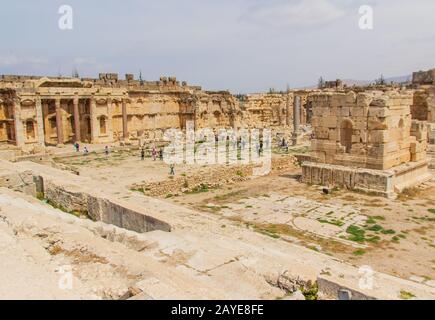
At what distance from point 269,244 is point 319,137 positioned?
957 centimetres

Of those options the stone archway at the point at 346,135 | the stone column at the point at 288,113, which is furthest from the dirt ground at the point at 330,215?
the stone column at the point at 288,113

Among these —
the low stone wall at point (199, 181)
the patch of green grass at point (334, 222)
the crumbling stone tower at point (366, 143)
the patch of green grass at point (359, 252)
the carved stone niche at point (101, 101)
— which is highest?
the carved stone niche at point (101, 101)

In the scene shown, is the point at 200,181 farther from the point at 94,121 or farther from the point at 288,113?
the point at 288,113

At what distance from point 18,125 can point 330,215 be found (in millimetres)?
23200

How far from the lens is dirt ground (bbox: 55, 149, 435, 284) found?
924cm

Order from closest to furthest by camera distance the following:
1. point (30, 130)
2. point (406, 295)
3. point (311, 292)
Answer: point (406, 295) → point (311, 292) → point (30, 130)

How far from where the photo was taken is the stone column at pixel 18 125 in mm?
27078

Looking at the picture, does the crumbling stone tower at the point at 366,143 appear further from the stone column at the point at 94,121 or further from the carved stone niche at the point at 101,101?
the carved stone niche at the point at 101,101

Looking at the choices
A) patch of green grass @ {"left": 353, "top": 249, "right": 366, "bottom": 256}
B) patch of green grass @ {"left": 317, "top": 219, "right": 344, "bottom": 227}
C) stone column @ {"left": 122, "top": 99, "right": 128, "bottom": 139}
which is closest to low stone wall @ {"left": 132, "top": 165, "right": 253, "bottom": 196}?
patch of green grass @ {"left": 317, "top": 219, "right": 344, "bottom": 227}

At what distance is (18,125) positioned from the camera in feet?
89.3

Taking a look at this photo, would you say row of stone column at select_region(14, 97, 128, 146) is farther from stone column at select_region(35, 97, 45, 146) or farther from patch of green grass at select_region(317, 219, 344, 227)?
patch of green grass at select_region(317, 219, 344, 227)

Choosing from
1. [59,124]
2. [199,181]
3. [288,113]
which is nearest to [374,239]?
[199,181]

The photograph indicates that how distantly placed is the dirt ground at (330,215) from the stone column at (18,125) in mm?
10740
